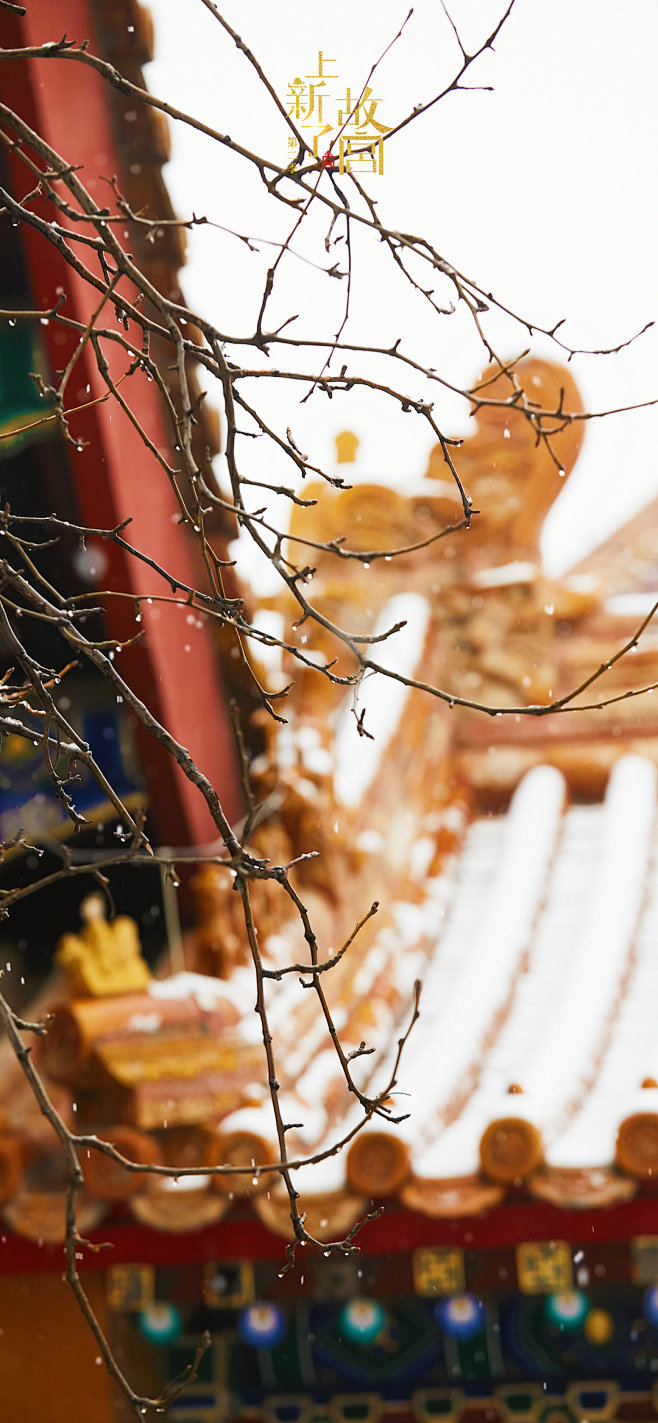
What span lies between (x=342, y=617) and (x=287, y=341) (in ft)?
7.73

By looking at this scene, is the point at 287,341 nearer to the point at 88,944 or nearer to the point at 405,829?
the point at 88,944

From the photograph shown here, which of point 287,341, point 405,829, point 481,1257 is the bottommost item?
point 481,1257

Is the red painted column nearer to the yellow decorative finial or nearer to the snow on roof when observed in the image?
the snow on roof

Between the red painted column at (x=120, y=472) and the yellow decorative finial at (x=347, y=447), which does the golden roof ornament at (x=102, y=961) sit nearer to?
the red painted column at (x=120, y=472)

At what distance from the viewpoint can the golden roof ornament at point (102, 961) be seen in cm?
210

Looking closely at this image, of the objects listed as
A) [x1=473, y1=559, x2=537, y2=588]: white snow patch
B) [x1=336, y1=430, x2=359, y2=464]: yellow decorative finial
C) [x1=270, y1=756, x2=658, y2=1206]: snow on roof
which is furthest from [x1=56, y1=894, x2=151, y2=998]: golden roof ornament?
[x1=336, y1=430, x2=359, y2=464]: yellow decorative finial

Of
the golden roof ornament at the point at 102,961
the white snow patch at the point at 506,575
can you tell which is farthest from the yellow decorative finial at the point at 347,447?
the golden roof ornament at the point at 102,961

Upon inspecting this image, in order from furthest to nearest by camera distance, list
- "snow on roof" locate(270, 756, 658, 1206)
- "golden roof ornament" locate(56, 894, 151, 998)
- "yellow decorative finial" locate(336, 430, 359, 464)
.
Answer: "yellow decorative finial" locate(336, 430, 359, 464) < "golden roof ornament" locate(56, 894, 151, 998) < "snow on roof" locate(270, 756, 658, 1206)

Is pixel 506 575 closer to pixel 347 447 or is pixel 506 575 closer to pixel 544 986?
pixel 347 447

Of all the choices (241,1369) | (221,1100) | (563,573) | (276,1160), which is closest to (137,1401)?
(276,1160)

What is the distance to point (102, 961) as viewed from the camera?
2.12 meters

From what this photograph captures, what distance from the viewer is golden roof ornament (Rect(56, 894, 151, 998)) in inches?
82.7

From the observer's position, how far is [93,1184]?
1.92m

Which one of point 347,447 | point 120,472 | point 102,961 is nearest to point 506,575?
point 347,447
